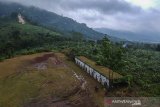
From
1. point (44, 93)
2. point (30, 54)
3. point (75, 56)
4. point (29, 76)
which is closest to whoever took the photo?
point (44, 93)

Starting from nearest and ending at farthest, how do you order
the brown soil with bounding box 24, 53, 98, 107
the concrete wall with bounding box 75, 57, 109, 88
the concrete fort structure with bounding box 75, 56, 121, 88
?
the brown soil with bounding box 24, 53, 98, 107, the concrete fort structure with bounding box 75, 56, 121, 88, the concrete wall with bounding box 75, 57, 109, 88

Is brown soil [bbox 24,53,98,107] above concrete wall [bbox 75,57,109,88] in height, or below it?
below

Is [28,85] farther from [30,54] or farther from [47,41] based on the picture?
[47,41]

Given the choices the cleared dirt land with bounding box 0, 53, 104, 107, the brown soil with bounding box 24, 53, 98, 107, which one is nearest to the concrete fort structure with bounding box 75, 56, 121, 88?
the cleared dirt land with bounding box 0, 53, 104, 107

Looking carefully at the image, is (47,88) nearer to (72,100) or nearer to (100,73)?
(72,100)

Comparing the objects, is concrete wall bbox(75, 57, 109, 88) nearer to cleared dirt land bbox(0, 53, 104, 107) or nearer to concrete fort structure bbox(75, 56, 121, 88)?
concrete fort structure bbox(75, 56, 121, 88)

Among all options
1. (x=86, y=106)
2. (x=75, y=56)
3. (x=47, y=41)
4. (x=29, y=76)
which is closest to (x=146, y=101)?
(x=86, y=106)

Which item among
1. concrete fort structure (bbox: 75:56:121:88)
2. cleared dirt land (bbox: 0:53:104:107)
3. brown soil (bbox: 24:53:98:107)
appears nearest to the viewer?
brown soil (bbox: 24:53:98:107)
